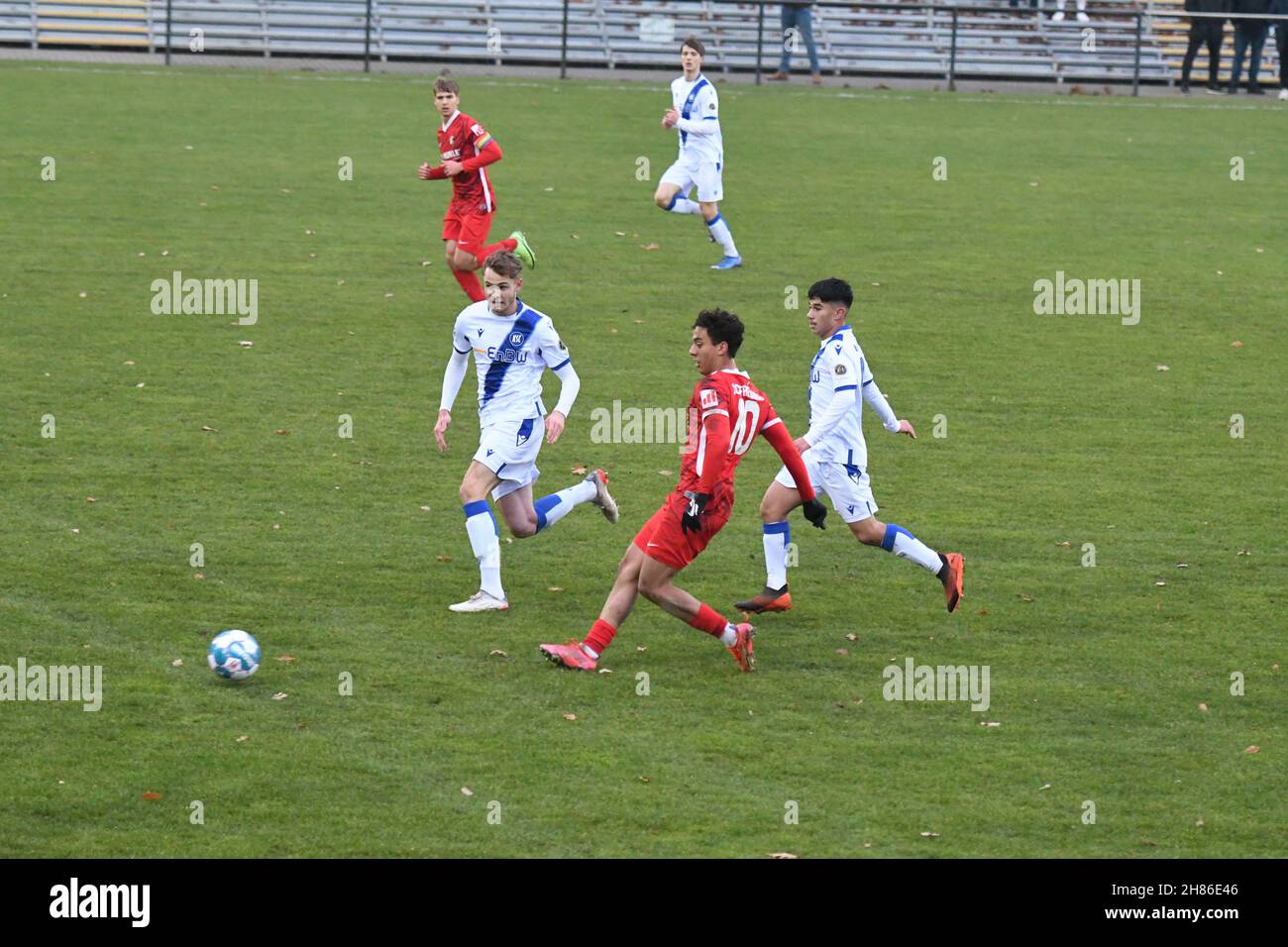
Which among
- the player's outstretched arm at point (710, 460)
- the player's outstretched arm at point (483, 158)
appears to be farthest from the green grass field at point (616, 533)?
the player's outstretched arm at point (483, 158)

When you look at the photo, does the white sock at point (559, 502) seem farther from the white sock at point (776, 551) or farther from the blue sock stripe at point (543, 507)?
the white sock at point (776, 551)

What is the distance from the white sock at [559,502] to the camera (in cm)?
1087

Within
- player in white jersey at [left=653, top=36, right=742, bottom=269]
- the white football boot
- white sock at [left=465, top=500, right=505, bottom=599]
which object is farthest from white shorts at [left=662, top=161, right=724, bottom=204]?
the white football boot

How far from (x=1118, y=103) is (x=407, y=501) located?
84.0 ft

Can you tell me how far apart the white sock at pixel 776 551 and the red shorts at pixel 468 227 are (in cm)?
787

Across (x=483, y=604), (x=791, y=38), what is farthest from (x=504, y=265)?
(x=791, y=38)

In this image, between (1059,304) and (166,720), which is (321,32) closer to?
(1059,304)

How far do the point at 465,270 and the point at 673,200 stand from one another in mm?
4642

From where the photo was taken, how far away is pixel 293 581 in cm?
1059

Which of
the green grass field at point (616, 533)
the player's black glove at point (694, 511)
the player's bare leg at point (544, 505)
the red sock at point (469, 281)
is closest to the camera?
the green grass field at point (616, 533)

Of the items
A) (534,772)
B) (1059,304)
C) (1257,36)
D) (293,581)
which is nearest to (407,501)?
(293,581)

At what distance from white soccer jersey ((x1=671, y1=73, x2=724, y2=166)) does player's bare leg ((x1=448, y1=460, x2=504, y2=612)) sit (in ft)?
35.6

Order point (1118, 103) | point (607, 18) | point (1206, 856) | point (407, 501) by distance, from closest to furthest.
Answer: point (1206, 856)
point (407, 501)
point (1118, 103)
point (607, 18)

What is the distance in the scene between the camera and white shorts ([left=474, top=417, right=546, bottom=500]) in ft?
33.8
